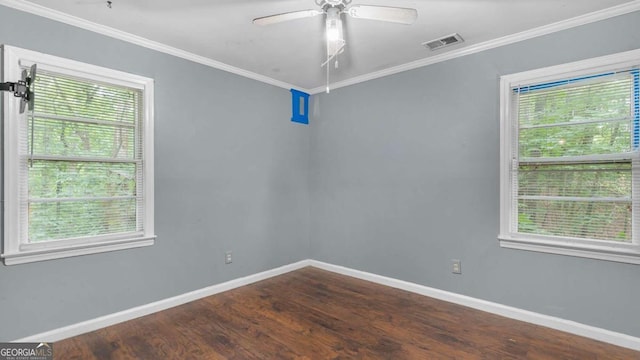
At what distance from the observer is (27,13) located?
7.59ft

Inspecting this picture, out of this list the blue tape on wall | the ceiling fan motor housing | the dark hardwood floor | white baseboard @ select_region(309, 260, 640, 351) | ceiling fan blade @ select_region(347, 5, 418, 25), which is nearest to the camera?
ceiling fan blade @ select_region(347, 5, 418, 25)

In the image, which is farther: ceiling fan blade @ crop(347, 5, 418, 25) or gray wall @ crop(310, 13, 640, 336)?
gray wall @ crop(310, 13, 640, 336)

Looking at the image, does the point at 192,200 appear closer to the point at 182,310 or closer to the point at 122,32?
→ the point at 182,310

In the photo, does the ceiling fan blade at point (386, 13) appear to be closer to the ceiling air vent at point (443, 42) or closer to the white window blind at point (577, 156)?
the ceiling air vent at point (443, 42)

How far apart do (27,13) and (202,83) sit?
4.60 ft

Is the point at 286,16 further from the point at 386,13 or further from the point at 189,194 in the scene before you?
the point at 189,194

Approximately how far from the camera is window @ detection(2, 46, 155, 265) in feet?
7.46

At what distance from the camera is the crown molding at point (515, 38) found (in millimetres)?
2354

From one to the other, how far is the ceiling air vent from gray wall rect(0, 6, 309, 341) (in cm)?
199

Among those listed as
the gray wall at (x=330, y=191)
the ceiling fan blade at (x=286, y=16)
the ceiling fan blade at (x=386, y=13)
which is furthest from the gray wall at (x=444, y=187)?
the ceiling fan blade at (x=286, y=16)

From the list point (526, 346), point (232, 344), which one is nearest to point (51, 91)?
point (232, 344)

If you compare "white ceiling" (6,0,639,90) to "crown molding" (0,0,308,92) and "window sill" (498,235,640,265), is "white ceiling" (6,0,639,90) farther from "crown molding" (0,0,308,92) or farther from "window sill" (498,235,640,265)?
"window sill" (498,235,640,265)

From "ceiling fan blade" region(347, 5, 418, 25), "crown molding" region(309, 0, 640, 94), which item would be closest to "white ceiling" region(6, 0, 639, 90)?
"crown molding" region(309, 0, 640, 94)

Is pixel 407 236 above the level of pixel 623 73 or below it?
below
